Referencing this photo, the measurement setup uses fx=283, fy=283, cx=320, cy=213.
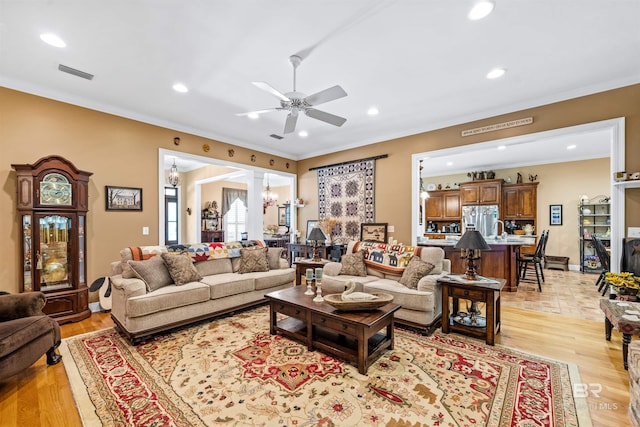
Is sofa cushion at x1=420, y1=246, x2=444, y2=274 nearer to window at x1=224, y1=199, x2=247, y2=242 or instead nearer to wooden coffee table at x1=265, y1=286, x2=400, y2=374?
wooden coffee table at x1=265, y1=286, x2=400, y2=374

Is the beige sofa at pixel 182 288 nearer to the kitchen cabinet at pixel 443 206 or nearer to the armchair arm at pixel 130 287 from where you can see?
the armchair arm at pixel 130 287

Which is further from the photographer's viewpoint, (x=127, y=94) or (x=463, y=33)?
(x=127, y=94)

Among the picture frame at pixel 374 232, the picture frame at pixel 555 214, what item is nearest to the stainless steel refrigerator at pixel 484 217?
the picture frame at pixel 555 214

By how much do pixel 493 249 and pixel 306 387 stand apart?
186 inches

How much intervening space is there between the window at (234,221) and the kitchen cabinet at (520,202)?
8049mm

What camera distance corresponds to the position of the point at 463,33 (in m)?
2.55

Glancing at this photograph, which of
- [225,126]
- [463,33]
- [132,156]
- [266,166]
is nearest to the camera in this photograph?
[463,33]

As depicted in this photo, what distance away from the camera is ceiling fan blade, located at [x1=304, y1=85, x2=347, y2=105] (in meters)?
2.72

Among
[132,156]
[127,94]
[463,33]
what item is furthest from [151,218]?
[463,33]

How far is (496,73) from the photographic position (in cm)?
325

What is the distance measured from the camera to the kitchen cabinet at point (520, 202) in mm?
7641

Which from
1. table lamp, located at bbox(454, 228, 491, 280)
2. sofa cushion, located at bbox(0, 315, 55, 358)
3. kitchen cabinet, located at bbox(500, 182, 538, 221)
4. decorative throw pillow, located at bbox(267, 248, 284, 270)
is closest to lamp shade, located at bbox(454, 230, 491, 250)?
table lamp, located at bbox(454, 228, 491, 280)

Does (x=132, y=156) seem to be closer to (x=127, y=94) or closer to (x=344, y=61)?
(x=127, y=94)

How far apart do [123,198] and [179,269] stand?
1.72 metres
